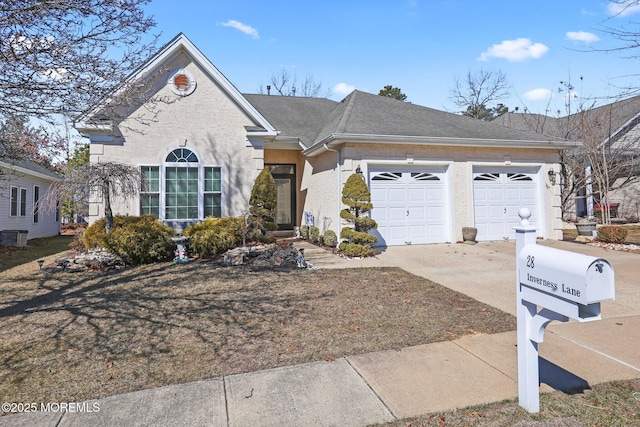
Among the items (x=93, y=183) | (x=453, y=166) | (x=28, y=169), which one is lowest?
(x=93, y=183)

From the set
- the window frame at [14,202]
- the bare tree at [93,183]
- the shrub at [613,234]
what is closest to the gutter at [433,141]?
the shrub at [613,234]

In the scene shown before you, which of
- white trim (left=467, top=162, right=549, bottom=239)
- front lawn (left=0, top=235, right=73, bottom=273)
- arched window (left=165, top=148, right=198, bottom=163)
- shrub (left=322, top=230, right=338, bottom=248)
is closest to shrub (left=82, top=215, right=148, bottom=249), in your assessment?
front lawn (left=0, top=235, right=73, bottom=273)

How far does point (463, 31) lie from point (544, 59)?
3.40 metres

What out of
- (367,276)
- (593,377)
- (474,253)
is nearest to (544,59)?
(474,253)

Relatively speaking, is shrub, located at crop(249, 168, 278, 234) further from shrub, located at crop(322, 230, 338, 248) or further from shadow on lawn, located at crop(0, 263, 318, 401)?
shadow on lawn, located at crop(0, 263, 318, 401)

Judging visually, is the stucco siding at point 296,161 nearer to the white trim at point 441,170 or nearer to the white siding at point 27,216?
the white trim at point 441,170

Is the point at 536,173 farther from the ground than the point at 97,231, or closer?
farther from the ground

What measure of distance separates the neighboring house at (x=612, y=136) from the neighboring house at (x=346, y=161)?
21.2 feet

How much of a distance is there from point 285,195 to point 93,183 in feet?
26.0

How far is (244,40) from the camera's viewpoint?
40.4ft

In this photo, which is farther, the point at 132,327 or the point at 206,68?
the point at 206,68

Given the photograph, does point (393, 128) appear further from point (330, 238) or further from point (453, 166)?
point (330, 238)

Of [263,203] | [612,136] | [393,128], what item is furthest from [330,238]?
[612,136]

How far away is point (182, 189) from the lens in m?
11.4
